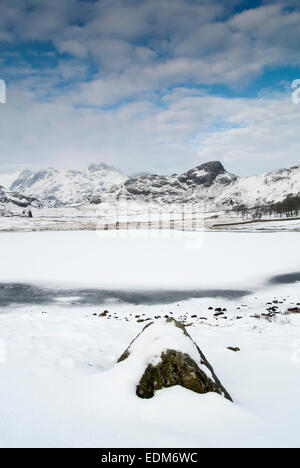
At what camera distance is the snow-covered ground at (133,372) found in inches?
135

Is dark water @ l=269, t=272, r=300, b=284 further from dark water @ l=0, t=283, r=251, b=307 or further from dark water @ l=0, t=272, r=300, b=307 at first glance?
dark water @ l=0, t=283, r=251, b=307

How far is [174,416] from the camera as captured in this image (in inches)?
148

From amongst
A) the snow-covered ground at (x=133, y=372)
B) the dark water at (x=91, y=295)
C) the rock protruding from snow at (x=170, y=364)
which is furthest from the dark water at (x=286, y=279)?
the rock protruding from snow at (x=170, y=364)

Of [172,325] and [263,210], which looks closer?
[172,325]

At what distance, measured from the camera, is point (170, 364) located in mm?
4641

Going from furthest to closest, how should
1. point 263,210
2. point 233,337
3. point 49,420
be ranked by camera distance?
point 263,210 < point 233,337 < point 49,420

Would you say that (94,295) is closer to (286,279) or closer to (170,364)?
(170,364)

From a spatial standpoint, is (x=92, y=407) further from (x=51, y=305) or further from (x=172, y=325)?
(x=51, y=305)

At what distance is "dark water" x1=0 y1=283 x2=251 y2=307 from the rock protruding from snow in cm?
1208

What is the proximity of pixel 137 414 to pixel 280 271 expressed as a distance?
24712 millimetres

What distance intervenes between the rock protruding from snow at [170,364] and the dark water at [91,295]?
39.6ft

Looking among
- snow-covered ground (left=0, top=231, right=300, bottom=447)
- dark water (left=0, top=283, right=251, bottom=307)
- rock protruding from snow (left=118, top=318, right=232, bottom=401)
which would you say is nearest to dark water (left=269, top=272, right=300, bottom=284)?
snow-covered ground (left=0, top=231, right=300, bottom=447)

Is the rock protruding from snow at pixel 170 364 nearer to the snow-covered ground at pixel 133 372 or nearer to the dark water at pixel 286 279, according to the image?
the snow-covered ground at pixel 133 372
